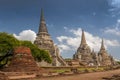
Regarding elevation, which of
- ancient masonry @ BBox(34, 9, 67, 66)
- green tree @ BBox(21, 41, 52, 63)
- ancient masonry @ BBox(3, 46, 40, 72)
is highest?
ancient masonry @ BBox(34, 9, 67, 66)

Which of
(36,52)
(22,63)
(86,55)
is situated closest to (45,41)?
(86,55)

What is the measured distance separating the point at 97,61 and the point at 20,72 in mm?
59841

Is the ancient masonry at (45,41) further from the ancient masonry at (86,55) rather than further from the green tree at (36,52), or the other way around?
the green tree at (36,52)

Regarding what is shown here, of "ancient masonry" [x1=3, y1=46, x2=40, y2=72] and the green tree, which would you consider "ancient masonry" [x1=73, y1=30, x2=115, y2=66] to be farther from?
"ancient masonry" [x1=3, y1=46, x2=40, y2=72]

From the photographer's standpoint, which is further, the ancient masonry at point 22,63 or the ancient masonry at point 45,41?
the ancient masonry at point 45,41

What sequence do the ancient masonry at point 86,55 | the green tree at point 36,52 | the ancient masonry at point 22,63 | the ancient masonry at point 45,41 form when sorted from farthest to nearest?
1. the ancient masonry at point 86,55
2. the ancient masonry at point 45,41
3. the green tree at point 36,52
4. the ancient masonry at point 22,63

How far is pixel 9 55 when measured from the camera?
3631 cm

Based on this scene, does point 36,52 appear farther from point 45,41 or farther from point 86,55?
point 86,55

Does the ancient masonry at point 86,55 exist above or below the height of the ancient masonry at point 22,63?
above

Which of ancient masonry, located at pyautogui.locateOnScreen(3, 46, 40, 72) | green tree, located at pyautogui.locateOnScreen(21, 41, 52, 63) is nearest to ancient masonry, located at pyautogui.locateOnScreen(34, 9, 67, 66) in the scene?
green tree, located at pyautogui.locateOnScreen(21, 41, 52, 63)

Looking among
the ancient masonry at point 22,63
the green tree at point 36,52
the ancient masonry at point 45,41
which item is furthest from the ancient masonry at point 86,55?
the ancient masonry at point 22,63

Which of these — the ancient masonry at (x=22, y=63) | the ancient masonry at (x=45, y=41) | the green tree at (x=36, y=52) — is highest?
the ancient masonry at (x=45, y=41)

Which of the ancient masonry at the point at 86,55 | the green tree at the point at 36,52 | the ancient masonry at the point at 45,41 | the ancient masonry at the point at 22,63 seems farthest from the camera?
the ancient masonry at the point at 86,55

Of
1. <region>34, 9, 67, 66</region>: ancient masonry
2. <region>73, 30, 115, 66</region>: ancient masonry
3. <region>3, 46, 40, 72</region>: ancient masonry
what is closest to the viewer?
<region>3, 46, 40, 72</region>: ancient masonry
